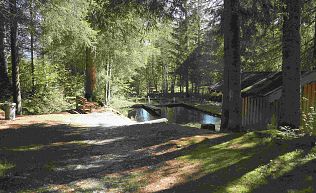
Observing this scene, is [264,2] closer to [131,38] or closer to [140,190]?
[140,190]

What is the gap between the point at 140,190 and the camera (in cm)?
745

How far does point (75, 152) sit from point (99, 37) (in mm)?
15481

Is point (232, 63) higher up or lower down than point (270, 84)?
higher up

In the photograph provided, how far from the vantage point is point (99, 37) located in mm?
25203

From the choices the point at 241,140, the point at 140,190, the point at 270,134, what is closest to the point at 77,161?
the point at 140,190

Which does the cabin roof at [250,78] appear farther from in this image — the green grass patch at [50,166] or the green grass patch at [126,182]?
the green grass patch at [50,166]

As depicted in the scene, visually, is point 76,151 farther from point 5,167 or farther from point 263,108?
point 263,108

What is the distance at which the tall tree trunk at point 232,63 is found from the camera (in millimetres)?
12117

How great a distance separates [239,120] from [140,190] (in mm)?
6578

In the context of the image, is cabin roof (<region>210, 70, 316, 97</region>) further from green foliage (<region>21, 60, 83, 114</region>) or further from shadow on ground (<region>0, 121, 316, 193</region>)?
green foliage (<region>21, 60, 83, 114</region>)

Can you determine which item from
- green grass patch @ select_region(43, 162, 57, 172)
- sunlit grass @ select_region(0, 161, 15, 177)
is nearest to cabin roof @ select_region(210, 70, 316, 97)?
green grass patch @ select_region(43, 162, 57, 172)

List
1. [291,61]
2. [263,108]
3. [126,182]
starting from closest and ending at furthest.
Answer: [126,182] < [291,61] < [263,108]

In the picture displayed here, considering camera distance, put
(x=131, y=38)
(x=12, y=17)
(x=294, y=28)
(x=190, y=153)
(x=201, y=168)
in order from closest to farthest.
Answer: (x=201, y=168), (x=190, y=153), (x=294, y=28), (x=12, y=17), (x=131, y=38)

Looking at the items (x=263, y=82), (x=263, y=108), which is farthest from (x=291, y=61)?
(x=263, y=108)
